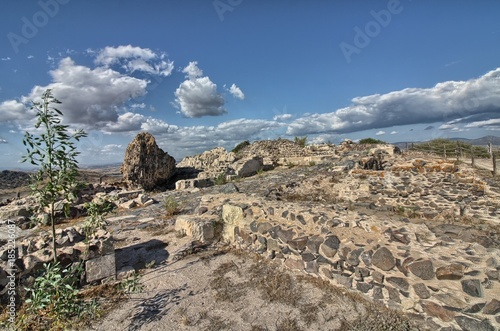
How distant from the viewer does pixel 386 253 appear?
374 cm

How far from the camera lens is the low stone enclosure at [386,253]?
307cm

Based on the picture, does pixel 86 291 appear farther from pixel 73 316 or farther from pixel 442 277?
pixel 442 277

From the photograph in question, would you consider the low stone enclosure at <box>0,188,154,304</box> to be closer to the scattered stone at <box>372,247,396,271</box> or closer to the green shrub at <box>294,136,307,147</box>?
the scattered stone at <box>372,247,396,271</box>

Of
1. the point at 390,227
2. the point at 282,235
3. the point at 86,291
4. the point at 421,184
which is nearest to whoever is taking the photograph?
the point at 390,227

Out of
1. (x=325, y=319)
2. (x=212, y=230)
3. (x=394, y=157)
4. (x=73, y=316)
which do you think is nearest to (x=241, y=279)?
(x=325, y=319)

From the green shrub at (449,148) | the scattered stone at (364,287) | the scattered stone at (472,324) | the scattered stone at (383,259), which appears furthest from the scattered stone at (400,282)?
the green shrub at (449,148)

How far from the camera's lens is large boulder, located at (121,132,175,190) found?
20141mm

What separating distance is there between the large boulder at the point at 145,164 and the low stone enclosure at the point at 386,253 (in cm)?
1534

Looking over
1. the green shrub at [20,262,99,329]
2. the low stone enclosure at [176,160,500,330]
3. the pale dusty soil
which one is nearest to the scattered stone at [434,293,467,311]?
the low stone enclosure at [176,160,500,330]

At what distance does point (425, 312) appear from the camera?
3273 mm

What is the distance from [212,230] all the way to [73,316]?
3.33m

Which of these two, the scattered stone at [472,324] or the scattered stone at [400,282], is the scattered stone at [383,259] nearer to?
the scattered stone at [400,282]

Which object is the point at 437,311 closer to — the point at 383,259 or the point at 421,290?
the point at 421,290

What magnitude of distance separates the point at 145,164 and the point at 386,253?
1981 centimetres
